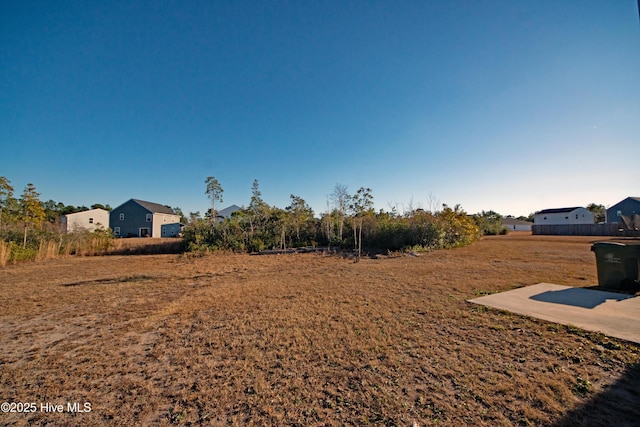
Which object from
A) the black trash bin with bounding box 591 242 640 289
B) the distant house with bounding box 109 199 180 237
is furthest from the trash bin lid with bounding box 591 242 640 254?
the distant house with bounding box 109 199 180 237

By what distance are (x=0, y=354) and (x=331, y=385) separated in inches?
156

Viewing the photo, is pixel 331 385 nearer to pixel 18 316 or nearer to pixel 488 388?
pixel 488 388

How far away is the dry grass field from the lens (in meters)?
1.80

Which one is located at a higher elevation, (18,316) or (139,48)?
(139,48)

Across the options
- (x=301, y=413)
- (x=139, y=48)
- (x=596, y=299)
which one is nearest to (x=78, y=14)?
(x=139, y=48)

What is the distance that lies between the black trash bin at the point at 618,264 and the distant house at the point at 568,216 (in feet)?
142

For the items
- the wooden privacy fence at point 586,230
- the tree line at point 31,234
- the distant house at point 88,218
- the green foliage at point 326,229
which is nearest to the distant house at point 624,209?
the wooden privacy fence at point 586,230

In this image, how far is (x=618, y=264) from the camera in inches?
180

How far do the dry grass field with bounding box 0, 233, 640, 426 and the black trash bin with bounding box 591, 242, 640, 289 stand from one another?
7.24ft

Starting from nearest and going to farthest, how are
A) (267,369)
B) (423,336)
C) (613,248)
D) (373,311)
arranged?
(267,369) → (423,336) → (373,311) → (613,248)

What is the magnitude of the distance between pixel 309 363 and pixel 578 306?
445cm

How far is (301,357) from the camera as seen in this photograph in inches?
103

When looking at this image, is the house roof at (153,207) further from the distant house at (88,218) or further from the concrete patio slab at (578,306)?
the concrete patio slab at (578,306)

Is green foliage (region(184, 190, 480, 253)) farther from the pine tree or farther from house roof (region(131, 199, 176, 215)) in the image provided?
house roof (region(131, 199, 176, 215))
